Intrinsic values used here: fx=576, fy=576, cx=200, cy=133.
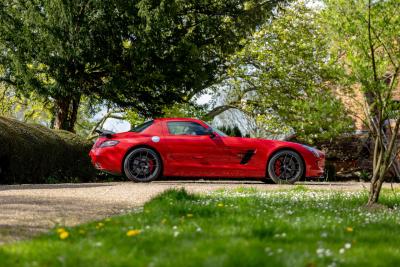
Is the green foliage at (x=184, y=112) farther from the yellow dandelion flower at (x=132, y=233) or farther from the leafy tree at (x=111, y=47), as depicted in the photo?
the yellow dandelion flower at (x=132, y=233)

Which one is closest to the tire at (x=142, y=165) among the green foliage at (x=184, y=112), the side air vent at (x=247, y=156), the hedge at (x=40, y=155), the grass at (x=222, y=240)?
the side air vent at (x=247, y=156)

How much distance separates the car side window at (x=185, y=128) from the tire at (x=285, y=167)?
1.75 meters

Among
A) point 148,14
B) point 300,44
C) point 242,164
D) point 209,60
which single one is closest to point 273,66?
point 300,44

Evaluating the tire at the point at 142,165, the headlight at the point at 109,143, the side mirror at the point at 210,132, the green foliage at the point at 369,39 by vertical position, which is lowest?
the tire at the point at 142,165

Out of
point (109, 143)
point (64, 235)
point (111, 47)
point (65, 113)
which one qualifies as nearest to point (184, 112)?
point (65, 113)

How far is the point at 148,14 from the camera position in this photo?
16.7 metres

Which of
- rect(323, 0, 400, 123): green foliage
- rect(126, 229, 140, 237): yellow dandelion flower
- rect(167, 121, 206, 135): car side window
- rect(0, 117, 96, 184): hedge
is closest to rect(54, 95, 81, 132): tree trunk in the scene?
rect(0, 117, 96, 184): hedge

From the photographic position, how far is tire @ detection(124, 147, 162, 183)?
42.3 feet

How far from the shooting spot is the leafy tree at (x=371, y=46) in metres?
7.59

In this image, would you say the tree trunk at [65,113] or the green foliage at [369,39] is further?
the tree trunk at [65,113]

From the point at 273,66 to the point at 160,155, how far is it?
1354 centimetres

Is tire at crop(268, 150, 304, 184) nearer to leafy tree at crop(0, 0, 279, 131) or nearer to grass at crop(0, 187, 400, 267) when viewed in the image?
leafy tree at crop(0, 0, 279, 131)

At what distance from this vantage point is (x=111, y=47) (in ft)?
59.0

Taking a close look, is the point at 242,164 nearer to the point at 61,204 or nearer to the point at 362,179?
the point at 61,204
